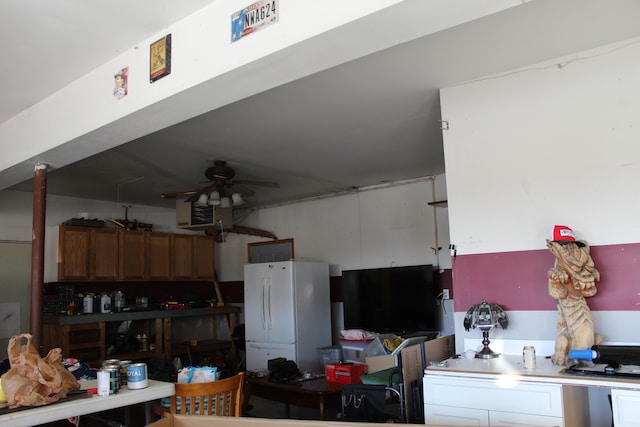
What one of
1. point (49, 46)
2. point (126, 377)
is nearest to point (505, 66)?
point (49, 46)

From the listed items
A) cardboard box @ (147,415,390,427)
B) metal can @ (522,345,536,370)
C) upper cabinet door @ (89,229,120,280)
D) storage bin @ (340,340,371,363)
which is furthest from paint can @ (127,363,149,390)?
→ upper cabinet door @ (89,229,120,280)

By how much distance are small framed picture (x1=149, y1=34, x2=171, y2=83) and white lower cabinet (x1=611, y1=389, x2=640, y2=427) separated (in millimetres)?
2669

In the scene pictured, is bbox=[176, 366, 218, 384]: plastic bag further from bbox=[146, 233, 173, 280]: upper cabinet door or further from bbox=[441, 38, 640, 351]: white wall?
bbox=[146, 233, 173, 280]: upper cabinet door

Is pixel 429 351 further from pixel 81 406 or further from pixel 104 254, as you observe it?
pixel 104 254

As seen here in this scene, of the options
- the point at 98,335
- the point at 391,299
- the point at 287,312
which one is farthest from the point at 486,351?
the point at 98,335

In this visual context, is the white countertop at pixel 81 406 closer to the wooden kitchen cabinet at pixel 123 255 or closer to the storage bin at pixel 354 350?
the storage bin at pixel 354 350

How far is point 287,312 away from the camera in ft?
21.8

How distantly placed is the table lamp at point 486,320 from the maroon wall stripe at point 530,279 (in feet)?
0.36

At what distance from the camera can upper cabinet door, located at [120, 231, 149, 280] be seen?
704cm

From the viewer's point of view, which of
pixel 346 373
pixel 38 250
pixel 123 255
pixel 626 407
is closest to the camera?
pixel 626 407

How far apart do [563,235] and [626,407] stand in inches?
38.2

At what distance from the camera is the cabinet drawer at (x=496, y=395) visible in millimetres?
2430

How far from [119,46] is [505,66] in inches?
93.8

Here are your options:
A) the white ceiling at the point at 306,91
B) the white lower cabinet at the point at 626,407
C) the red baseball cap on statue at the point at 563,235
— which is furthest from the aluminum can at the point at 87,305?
the white lower cabinet at the point at 626,407
